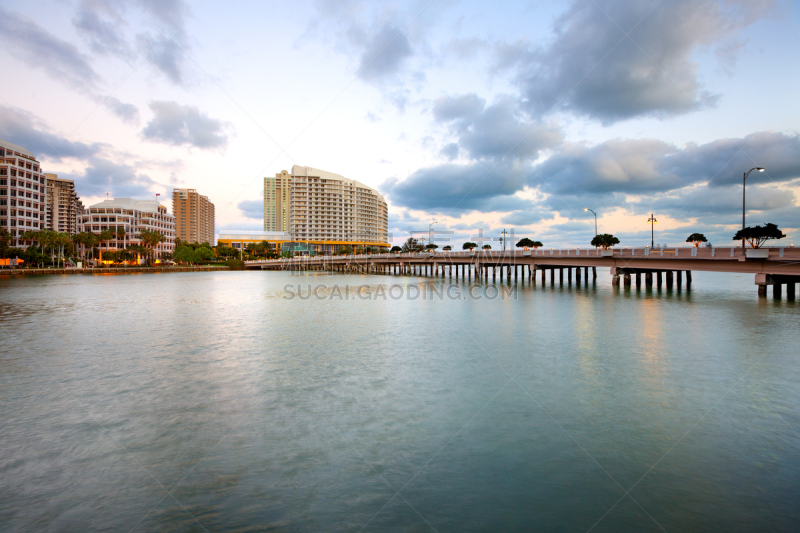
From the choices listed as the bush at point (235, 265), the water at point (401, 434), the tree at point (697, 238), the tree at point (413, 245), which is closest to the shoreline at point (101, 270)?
the bush at point (235, 265)

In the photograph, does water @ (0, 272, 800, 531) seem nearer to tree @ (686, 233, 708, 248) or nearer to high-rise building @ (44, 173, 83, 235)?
tree @ (686, 233, 708, 248)

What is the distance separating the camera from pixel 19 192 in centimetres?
11038

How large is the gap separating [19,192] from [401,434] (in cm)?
14584

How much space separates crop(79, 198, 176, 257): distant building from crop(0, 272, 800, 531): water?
14497 cm

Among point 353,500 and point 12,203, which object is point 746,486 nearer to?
point 353,500

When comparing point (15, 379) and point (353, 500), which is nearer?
point (353, 500)

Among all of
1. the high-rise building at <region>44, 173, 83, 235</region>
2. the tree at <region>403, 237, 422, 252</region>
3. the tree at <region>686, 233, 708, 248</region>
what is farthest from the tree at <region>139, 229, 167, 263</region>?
the tree at <region>686, 233, 708, 248</region>

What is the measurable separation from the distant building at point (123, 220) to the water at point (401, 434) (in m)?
145

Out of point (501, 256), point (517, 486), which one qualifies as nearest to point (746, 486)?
point (517, 486)

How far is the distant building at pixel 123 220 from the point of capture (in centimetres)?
14250

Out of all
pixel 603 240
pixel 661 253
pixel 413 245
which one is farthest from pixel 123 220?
pixel 661 253

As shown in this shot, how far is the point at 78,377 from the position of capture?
50.2 feet

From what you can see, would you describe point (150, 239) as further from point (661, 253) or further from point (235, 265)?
point (661, 253)

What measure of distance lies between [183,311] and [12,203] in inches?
4444
